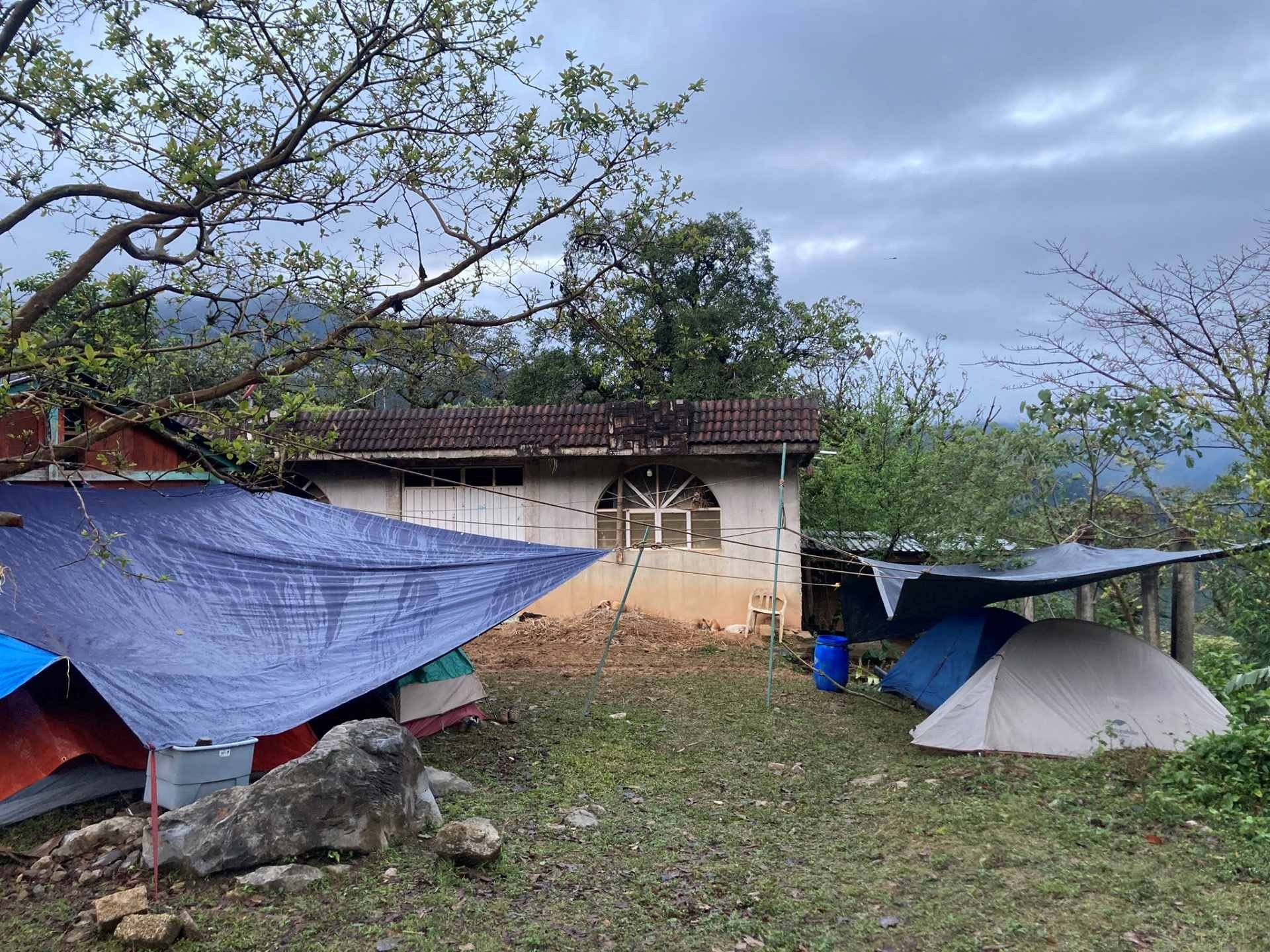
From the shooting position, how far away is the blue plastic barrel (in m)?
8.61

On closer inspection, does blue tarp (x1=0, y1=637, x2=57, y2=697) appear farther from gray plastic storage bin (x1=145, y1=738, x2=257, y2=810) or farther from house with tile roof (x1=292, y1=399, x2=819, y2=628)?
house with tile roof (x1=292, y1=399, x2=819, y2=628)

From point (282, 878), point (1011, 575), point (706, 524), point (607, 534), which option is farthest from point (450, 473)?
point (282, 878)

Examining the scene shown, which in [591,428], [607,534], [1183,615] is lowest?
[1183,615]

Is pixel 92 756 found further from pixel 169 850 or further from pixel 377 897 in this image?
pixel 377 897

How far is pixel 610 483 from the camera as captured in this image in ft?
37.4

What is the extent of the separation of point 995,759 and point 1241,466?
230cm

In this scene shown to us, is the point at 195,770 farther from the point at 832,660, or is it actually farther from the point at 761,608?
the point at 761,608

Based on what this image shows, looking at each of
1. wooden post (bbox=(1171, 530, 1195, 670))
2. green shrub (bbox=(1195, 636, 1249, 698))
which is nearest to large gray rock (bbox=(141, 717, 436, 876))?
wooden post (bbox=(1171, 530, 1195, 670))

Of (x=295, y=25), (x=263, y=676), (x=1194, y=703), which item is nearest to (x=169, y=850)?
(x=263, y=676)

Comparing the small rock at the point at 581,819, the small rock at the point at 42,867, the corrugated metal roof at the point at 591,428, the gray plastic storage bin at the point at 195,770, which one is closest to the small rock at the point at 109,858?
the small rock at the point at 42,867

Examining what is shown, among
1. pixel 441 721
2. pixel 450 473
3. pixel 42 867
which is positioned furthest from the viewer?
pixel 450 473

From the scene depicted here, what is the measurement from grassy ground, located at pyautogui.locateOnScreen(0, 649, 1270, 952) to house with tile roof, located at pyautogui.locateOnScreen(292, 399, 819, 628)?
481 centimetres

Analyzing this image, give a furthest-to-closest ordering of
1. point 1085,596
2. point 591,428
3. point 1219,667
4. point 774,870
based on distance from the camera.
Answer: point 591,428 < point 1085,596 < point 1219,667 < point 774,870

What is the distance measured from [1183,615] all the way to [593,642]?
19.0 ft
